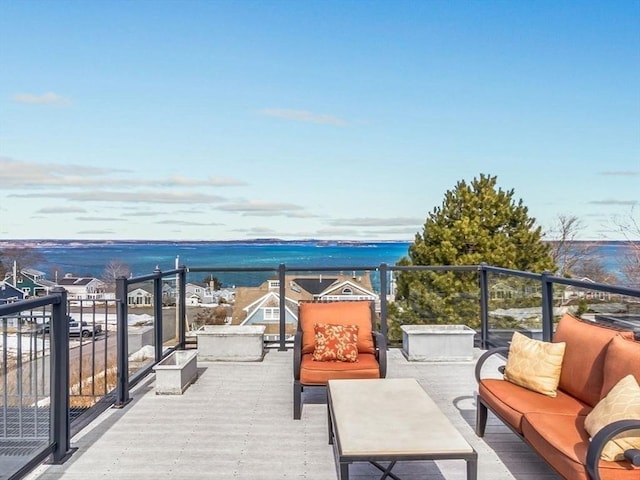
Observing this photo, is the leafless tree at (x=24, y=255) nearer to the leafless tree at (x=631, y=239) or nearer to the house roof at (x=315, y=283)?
the house roof at (x=315, y=283)

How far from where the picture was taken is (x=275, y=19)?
10.2 metres

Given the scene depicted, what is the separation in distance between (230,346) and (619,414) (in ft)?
14.7

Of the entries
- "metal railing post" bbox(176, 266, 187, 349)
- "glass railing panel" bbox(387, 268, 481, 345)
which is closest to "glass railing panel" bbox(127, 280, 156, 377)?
"metal railing post" bbox(176, 266, 187, 349)

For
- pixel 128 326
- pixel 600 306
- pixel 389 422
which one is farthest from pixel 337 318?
pixel 600 306

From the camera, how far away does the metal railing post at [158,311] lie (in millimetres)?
5520

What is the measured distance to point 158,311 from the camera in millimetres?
5629

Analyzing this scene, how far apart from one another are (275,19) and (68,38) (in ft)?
13.7

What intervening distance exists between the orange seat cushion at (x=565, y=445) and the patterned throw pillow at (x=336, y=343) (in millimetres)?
1807

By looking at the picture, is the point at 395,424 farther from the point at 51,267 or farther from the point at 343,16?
the point at 51,267

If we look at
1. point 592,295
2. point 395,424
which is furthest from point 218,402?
point 592,295

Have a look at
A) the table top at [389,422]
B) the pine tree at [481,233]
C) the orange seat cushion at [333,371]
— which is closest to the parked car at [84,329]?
the orange seat cushion at [333,371]

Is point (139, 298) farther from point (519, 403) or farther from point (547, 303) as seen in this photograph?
point (547, 303)

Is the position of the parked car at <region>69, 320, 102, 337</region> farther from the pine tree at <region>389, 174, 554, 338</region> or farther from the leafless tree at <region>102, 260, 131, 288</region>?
the pine tree at <region>389, 174, 554, 338</region>

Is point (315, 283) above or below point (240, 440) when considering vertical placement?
above
